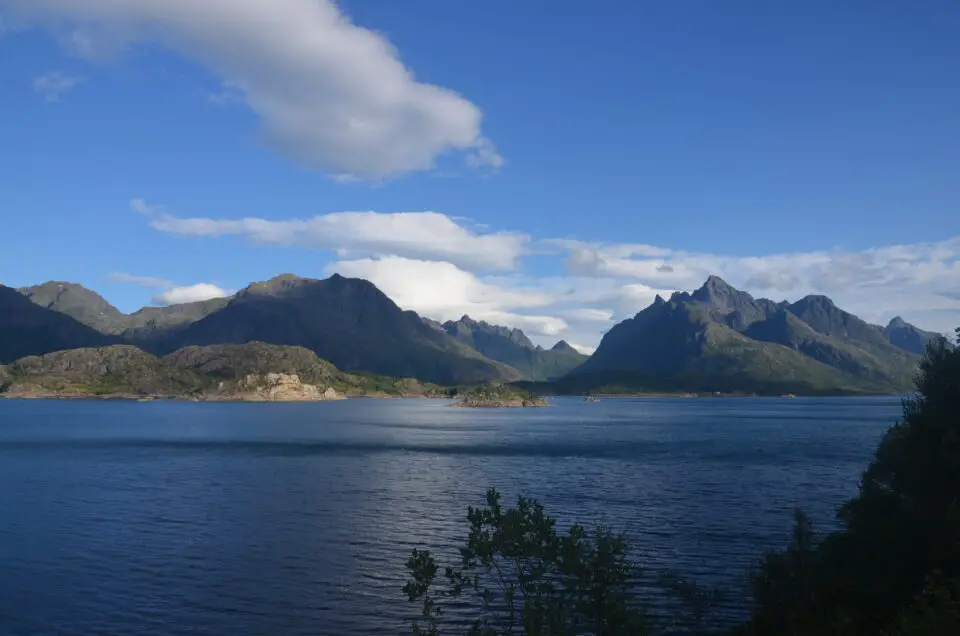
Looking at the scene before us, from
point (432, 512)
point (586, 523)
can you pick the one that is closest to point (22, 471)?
point (432, 512)

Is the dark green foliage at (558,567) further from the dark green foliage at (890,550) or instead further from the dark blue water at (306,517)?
the dark blue water at (306,517)

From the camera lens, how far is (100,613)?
4631cm

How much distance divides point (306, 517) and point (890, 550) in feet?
196

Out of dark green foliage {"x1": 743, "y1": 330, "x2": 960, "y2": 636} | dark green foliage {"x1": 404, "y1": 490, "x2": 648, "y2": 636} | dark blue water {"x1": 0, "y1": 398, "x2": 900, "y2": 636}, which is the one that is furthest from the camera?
dark blue water {"x1": 0, "y1": 398, "x2": 900, "y2": 636}

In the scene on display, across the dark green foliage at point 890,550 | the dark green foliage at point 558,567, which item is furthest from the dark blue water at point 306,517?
the dark green foliage at point 558,567

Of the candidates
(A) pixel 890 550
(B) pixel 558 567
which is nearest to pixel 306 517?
(B) pixel 558 567

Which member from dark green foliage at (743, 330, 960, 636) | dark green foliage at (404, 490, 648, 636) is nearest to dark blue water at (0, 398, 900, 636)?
dark green foliage at (743, 330, 960, 636)

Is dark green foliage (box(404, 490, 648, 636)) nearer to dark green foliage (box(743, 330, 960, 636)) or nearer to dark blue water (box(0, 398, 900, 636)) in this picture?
dark green foliage (box(743, 330, 960, 636))

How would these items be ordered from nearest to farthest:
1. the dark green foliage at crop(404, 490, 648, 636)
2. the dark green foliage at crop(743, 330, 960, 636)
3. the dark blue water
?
the dark green foliage at crop(404, 490, 648, 636)
the dark green foliage at crop(743, 330, 960, 636)
the dark blue water

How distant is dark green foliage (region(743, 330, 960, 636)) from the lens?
3525 centimetres

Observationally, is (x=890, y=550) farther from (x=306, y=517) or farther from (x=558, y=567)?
(x=306, y=517)

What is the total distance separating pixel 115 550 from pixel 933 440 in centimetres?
6689

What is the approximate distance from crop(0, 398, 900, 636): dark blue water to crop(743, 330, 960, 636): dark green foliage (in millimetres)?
12908

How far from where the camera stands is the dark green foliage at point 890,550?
35250 mm
